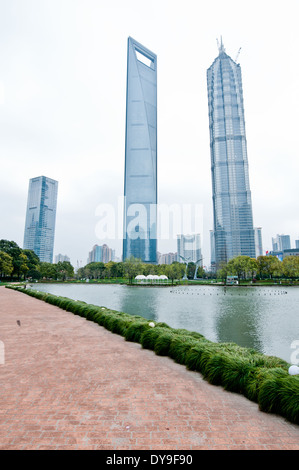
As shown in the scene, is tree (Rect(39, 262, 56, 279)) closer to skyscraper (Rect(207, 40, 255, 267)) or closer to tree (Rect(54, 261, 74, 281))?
tree (Rect(54, 261, 74, 281))

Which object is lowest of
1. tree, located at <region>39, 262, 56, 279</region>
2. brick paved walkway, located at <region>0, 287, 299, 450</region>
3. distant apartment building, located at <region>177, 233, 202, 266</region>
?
brick paved walkway, located at <region>0, 287, 299, 450</region>

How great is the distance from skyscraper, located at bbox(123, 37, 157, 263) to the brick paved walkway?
140010mm

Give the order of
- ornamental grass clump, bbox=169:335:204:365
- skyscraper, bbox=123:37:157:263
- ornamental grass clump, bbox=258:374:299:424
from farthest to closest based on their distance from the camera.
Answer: skyscraper, bbox=123:37:157:263 < ornamental grass clump, bbox=169:335:204:365 < ornamental grass clump, bbox=258:374:299:424

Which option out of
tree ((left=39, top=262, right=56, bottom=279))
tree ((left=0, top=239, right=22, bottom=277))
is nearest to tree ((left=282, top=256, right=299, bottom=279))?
tree ((left=0, top=239, right=22, bottom=277))

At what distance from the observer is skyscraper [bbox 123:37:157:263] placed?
15338cm

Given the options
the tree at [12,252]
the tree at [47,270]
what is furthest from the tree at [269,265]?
the tree at [47,270]

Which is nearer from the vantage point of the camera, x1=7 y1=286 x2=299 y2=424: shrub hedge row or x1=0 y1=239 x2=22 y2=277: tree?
x1=7 y1=286 x2=299 y2=424: shrub hedge row

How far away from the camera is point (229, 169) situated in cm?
14012

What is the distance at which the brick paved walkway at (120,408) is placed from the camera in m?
2.91

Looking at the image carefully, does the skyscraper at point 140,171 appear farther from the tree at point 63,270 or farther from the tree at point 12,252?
the tree at point 12,252

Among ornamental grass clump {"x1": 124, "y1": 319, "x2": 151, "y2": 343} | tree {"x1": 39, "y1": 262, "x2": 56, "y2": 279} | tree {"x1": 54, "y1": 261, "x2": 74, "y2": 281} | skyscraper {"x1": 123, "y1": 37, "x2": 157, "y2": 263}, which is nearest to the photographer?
ornamental grass clump {"x1": 124, "y1": 319, "x2": 151, "y2": 343}

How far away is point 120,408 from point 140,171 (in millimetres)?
160735
